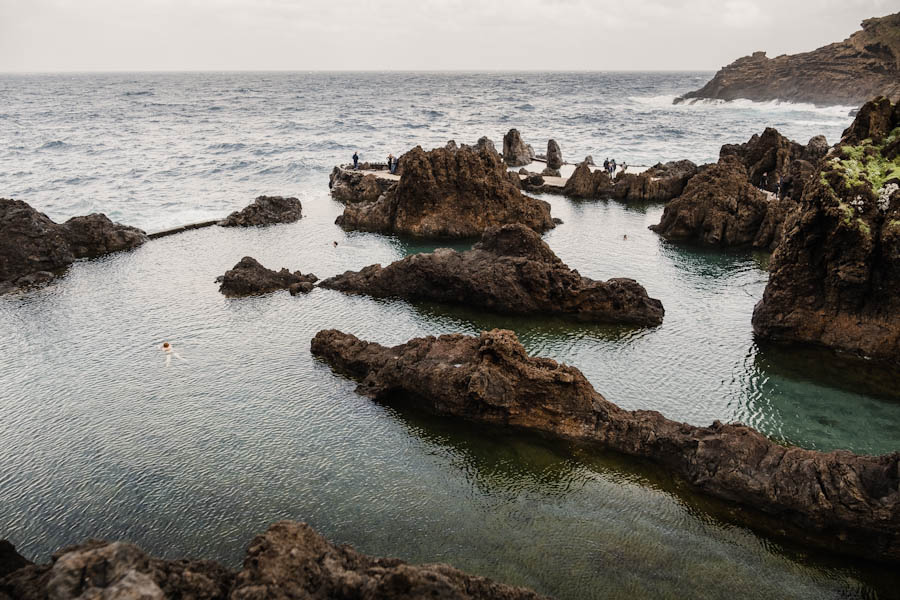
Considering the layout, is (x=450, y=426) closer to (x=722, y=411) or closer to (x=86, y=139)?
(x=722, y=411)

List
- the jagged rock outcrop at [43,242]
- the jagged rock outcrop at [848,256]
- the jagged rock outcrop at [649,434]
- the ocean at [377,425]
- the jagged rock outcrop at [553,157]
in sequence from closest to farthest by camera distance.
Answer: the jagged rock outcrop at [649,434] < the ocean at [377,425] < the jagged rock outcrop at [848,256] < the jagged rock outcrop at [43,242] < the jagged rock outcrop at [553,157]

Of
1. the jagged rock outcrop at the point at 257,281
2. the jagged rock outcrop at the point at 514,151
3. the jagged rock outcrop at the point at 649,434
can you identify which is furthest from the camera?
the jagged rock outcrop at the point at 514,151

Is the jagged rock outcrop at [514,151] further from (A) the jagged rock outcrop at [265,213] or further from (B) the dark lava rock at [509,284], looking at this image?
(B) the dark lava rock at [509,284]

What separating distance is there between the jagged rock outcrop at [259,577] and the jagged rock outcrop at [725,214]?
1326 inches

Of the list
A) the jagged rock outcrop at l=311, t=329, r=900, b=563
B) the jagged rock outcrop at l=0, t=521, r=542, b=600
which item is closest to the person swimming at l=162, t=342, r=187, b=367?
the jagged rock outcrop at l=311, t=329, r=900, b=563

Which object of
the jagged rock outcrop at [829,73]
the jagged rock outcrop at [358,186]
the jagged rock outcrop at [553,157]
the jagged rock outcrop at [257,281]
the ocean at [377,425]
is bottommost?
the ocean at [377,425]

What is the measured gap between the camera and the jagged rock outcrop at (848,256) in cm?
2177

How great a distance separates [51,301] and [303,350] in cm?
1452

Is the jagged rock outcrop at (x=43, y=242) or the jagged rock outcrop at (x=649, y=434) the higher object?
the jagged rock outcrop at (x=43, y=242)

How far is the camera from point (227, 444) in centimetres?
1747

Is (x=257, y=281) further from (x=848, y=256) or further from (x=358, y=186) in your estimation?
(x=848, y=256)

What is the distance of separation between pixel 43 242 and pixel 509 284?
2662 cm

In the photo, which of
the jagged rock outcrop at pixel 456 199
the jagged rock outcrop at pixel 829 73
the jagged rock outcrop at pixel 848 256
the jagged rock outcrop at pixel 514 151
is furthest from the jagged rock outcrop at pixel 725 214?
the jagged rock outcrop at pixel 829 73

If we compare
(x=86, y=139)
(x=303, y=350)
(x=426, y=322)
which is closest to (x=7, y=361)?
(x=303, y=350)
